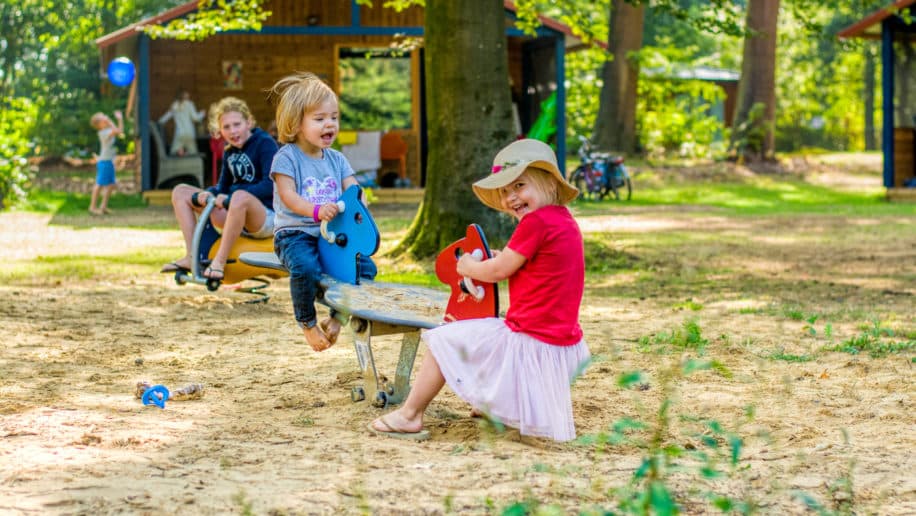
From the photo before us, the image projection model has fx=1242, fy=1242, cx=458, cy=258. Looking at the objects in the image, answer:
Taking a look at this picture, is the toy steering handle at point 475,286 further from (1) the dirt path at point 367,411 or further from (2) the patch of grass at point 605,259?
(2) the patch of grass at point 605,259

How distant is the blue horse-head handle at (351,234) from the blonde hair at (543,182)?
1181mm

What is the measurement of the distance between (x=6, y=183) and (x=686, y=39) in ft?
112

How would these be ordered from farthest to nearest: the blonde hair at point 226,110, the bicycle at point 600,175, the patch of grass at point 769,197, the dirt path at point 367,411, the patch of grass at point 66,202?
the bicycle at point 600,175
the patch of grass at point 66,202
the patch of grass at point 769,197
the blonde hair at point 226,110
the dirt path at point 367,411

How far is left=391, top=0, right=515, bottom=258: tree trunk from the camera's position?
11742 millimetres

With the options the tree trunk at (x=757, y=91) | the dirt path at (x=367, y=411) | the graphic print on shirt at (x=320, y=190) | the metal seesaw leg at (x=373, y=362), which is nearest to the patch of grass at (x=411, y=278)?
the dirt path at (x=367, y=411)

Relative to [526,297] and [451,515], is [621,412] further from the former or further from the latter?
[451,515]

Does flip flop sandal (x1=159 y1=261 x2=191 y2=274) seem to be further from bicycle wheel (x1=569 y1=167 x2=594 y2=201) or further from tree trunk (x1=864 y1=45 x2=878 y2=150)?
tree trunk (x1=864 y1=45 x2=878 y2=150)

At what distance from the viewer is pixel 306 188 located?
19.6ft

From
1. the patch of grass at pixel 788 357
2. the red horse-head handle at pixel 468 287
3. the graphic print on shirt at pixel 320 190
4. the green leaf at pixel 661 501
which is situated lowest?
the patch of grass at pixel 788 357

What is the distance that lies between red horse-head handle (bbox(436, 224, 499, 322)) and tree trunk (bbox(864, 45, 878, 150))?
45.7 meters

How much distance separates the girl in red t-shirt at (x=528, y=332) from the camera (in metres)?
4.67

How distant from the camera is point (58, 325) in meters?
7.91

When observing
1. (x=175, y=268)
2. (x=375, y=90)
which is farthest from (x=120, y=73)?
(x=175, y=268)

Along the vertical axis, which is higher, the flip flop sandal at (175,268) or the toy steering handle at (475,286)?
the toy steering handle at (475,286)
